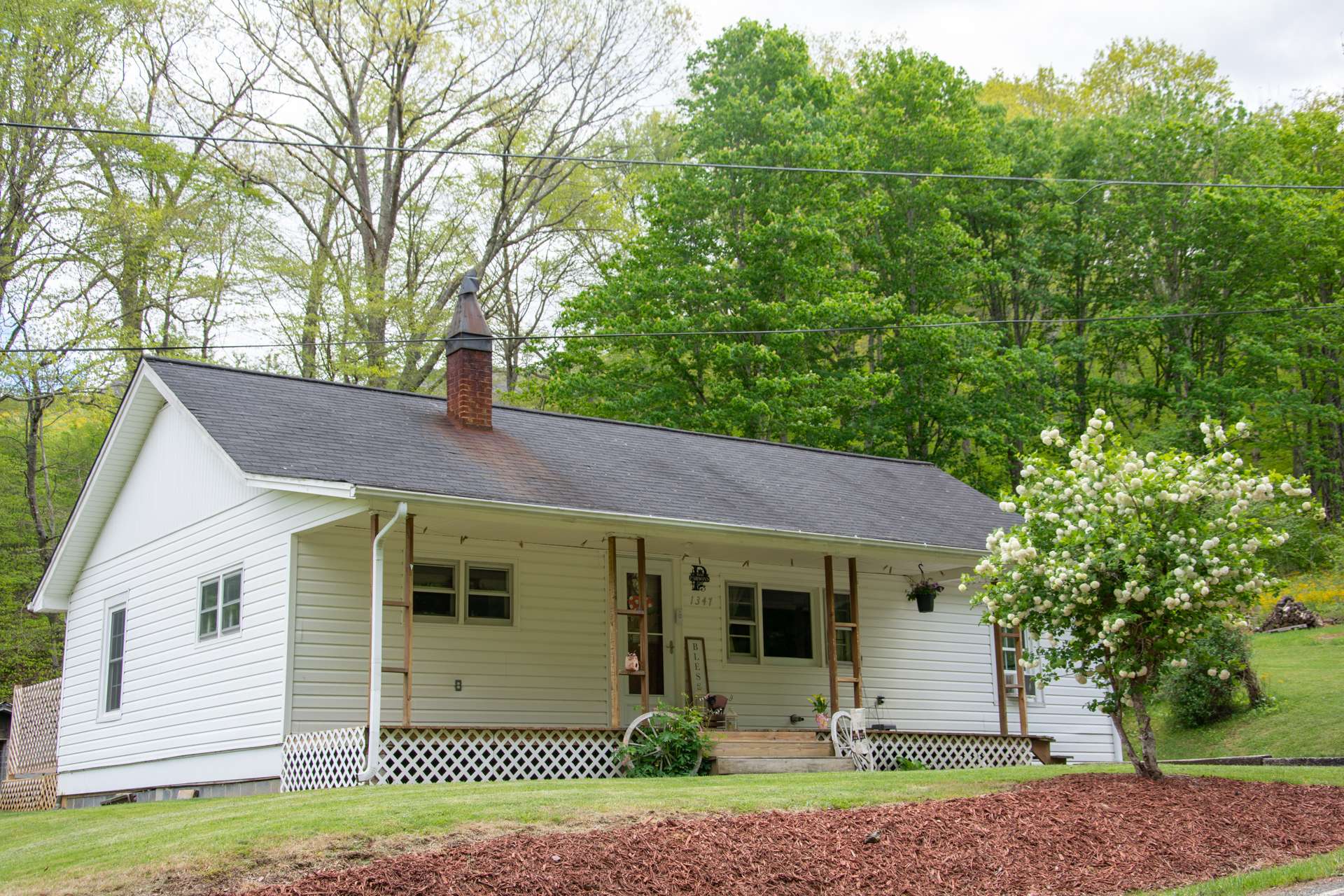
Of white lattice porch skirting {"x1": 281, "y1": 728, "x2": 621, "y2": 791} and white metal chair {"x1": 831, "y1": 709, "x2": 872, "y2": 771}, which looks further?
white metal chair {"x1": 831, "y1": 709, "x2": 872, "y2": 771}

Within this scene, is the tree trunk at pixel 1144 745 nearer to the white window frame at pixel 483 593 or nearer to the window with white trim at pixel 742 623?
the window with white trim at pixel 742 623

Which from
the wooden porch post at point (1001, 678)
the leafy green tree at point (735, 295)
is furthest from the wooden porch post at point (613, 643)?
the leafy green tree at point (735, 295)

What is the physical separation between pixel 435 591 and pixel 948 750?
7060 mm

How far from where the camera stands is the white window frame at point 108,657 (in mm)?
17688

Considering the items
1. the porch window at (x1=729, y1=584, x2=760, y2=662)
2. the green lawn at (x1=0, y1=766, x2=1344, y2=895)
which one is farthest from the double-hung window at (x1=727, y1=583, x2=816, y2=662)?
the green lawn at (x1=0, y1=766, x2=1344, y2=895)

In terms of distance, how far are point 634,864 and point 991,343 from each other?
26659 millimetres

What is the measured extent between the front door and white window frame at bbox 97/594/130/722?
7.02 meters

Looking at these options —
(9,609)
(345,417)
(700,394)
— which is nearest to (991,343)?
(700,394)

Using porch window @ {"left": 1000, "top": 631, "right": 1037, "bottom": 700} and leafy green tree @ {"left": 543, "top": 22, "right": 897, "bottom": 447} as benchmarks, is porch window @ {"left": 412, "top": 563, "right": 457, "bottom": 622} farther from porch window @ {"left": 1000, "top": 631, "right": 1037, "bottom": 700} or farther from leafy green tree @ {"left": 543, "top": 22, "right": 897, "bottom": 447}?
leafy green tree @ {"left": 543, "top": 22, "right": 897, "bottom": 447}

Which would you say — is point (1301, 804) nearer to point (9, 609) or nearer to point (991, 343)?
point (991, 343)

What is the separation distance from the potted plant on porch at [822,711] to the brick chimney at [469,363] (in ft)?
18.9

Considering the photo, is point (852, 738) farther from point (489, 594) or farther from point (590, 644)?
point (489, 594)

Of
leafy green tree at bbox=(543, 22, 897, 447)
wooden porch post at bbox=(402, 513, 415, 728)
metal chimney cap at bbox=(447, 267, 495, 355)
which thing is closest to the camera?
wooden porch post at bbox=(402, 513, 415, 728)

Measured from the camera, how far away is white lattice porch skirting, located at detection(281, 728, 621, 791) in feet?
40.7
